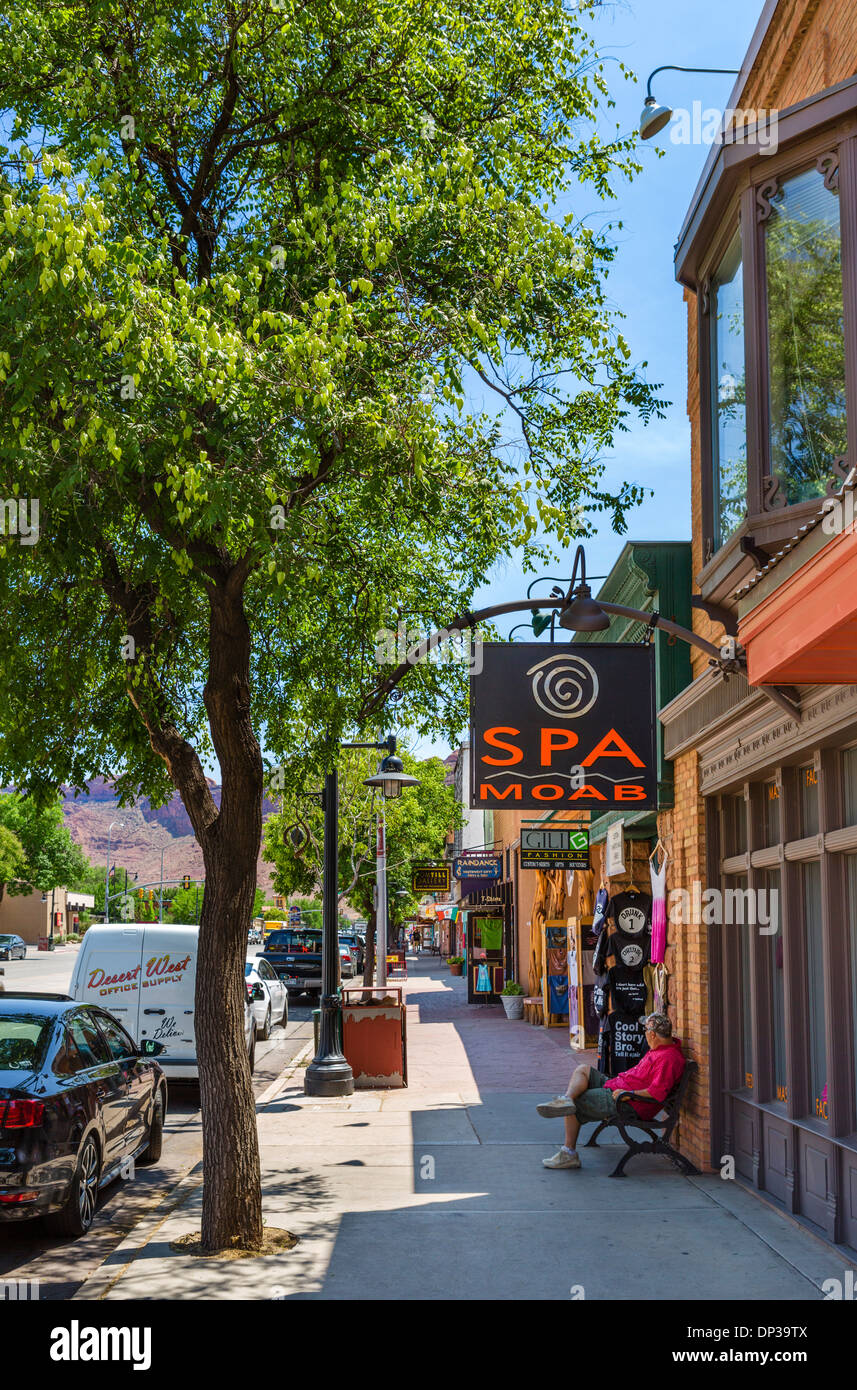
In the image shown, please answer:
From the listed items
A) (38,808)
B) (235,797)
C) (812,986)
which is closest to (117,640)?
(38,808)

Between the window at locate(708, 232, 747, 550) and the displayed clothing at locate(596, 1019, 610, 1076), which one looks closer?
the window at locate(708, 232, 747, 550)

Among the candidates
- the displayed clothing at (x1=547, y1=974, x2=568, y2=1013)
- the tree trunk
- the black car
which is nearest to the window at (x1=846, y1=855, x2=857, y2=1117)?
the tree trunk

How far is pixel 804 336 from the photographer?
711 centimetres

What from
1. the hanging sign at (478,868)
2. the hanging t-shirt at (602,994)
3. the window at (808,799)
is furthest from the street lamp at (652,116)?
the hanging sign at (478,868)

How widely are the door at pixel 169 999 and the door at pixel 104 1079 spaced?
450 centimetres

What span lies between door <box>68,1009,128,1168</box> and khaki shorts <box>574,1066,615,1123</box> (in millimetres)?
3588

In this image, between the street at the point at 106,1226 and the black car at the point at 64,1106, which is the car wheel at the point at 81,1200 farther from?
the street at the point at 106,1226

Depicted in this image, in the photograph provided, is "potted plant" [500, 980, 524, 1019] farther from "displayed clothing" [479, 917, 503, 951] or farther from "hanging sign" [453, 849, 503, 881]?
"displayed clothing" [479, 917, 503, 951]

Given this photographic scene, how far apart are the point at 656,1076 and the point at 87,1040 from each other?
4.42m

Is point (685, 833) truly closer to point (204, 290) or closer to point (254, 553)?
point (254, 553)

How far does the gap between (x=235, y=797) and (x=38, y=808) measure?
242 cm

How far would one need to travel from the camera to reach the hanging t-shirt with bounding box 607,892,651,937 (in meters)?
13.4

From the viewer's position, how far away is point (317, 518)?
888 cm
